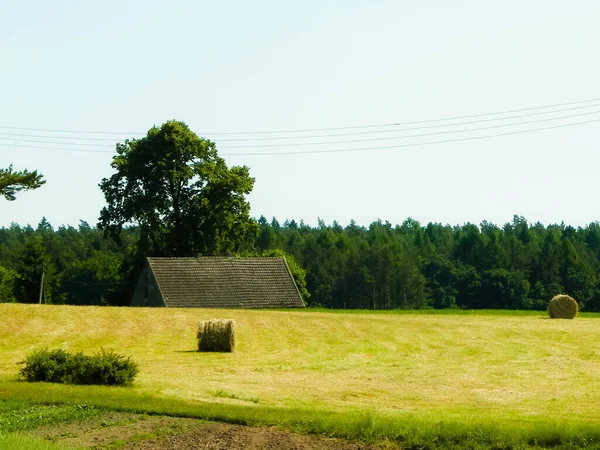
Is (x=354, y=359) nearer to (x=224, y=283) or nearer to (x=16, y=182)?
(x=16, y=182)

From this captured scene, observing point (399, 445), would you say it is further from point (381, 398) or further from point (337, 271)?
point (337, 271)

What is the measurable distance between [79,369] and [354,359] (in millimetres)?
11338

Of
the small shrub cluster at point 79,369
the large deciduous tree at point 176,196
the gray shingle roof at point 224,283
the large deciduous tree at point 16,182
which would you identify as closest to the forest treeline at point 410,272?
the large deciduous tree at point 176,196

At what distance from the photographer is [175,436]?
17250mm

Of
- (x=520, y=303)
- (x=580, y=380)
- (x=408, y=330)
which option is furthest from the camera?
(x=520, y=303)

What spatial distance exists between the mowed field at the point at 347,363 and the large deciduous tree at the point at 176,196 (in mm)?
24914

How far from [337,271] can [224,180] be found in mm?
88618

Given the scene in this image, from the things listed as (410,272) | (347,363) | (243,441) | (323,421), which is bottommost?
(243,441)

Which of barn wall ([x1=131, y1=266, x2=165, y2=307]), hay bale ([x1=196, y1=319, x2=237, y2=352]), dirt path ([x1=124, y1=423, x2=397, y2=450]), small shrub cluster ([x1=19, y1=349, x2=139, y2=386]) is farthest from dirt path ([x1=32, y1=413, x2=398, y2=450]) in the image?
barn wall ([x1=131, y1=266, x2=165, y2=307])

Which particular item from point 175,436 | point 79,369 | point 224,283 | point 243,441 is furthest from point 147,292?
point 243,441

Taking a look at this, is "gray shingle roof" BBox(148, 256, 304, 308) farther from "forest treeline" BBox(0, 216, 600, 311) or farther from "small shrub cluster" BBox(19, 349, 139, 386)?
"forest treeline" BBox(0, 216, 600, 311)

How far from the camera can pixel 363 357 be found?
3319cm

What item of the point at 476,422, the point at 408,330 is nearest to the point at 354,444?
the point at 476,422

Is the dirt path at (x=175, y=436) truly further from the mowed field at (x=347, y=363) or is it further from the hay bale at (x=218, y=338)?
the hay bale at (x=218, y=338)
